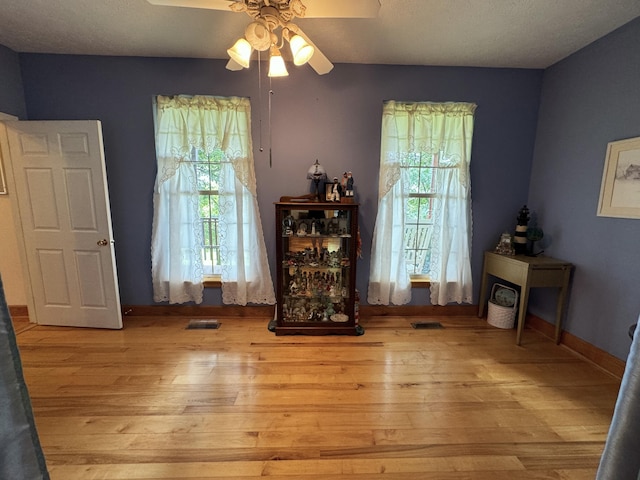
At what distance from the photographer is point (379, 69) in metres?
2.67

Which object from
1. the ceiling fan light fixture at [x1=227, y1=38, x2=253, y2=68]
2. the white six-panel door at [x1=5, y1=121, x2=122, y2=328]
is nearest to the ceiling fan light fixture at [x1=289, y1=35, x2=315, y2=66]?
the ceiling fan light fixture at [x1=227, y1=38, x2=253, y2=68]

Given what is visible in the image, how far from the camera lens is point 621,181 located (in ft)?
6.75

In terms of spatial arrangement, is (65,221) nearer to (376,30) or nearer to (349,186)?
(349,186)

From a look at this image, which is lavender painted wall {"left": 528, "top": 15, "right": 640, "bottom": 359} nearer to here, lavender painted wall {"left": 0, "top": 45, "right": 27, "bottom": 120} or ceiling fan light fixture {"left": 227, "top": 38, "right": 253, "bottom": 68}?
ceiling fan light fixture {"left": 227, "top": 38, "right": 253, "bottom": 68}

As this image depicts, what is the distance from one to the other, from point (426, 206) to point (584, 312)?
1.65 m

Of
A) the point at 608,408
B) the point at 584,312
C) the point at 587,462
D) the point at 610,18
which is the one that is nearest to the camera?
the point at 587,462

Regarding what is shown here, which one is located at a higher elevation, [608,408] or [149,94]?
[149,94]

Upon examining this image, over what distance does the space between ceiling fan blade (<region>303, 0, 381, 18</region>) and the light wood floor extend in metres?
2.35

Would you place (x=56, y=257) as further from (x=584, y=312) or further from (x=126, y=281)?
(x=584, y=312)

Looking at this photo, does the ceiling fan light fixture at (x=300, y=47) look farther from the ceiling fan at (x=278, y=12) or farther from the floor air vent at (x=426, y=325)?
the floor air vent at (x=426, y=325)

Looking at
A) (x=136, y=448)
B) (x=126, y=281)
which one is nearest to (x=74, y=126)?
(x=126, y=281)

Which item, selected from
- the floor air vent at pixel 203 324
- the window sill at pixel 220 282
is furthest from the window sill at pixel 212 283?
the floor air vent at pixel 203 324

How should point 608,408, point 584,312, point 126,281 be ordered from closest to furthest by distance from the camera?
point 608,408, point 584,312, point 126,281

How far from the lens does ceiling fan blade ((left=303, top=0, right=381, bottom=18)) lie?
134cm
